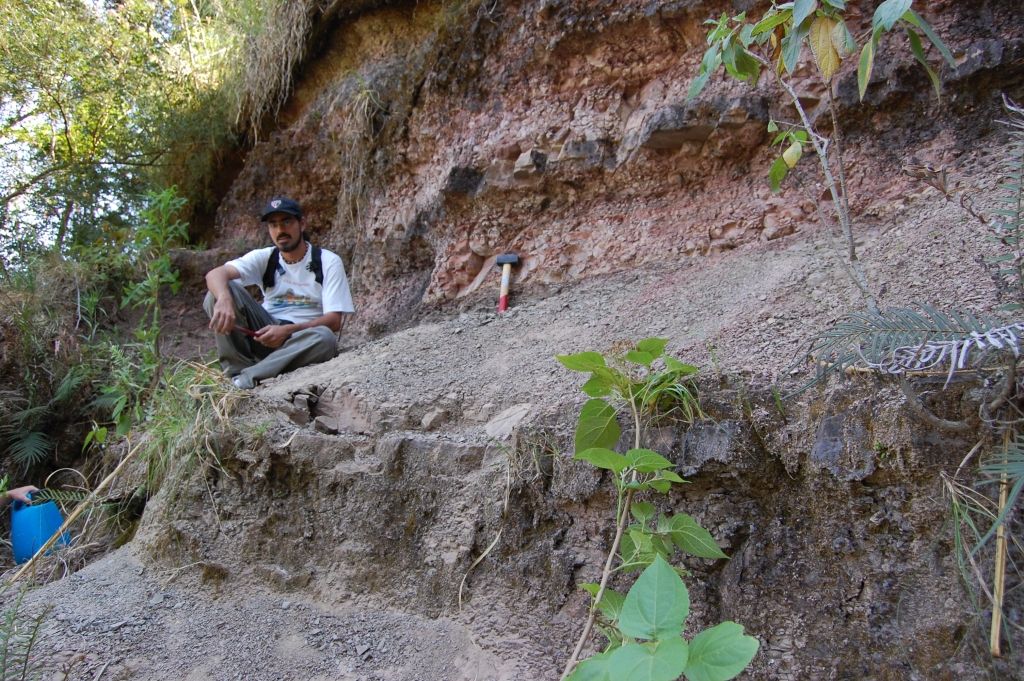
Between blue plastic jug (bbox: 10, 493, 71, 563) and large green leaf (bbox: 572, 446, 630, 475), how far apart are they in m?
2.76

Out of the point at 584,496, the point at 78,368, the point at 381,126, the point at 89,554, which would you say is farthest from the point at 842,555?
the point at 78,368

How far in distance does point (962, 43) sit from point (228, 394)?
9.81 ft

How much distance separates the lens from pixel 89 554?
276 centimetres

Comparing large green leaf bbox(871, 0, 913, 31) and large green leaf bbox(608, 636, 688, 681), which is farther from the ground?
large green leaf bbox(871, 0, 913, 31)

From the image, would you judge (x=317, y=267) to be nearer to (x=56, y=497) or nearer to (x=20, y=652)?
(x=56, y=497)

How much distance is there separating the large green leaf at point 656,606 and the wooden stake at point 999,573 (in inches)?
22.2

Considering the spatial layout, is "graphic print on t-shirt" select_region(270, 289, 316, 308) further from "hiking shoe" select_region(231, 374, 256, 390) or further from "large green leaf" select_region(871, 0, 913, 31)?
"large green leaf" select_region(871, 0, 913, 31)

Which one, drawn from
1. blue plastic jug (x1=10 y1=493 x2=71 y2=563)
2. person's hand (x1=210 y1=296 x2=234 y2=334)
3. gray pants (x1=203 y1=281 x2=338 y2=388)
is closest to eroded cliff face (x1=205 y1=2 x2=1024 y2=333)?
gray pants (x1=203 y1=281 x2=338 y2=388)

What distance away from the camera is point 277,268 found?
3.88 m

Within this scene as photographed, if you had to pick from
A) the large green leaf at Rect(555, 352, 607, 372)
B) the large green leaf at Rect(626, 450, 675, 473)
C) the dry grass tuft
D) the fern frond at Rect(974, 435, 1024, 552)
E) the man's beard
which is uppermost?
the dry grass tuft

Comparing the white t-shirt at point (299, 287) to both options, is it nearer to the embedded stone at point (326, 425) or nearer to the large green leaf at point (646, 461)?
the embedded stone at point (326, 425)

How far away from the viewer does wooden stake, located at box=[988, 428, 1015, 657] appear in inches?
49.2

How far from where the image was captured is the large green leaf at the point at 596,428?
1743 millimetres

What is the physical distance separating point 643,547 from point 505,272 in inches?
84.5
